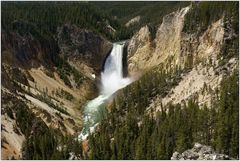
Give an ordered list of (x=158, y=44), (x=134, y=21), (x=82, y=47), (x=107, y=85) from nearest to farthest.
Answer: (x=158, y=44) → (x=107, y=85) → (x=82, y=47) → (x=134, y=21)

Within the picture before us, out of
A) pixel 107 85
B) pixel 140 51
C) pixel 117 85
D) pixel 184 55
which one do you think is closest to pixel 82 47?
pixel 107 85

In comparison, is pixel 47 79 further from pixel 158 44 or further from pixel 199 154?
pixel 199 154

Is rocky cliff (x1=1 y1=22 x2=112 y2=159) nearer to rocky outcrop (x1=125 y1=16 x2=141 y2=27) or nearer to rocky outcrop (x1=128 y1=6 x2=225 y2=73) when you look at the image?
rocky outcrop (x1=128 y1=6 x2=225 y2=73)

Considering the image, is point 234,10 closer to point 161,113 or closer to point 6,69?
point 161,113

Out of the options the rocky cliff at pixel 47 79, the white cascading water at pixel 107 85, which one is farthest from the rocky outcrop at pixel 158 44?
the rocky cliff at pixel 47 79

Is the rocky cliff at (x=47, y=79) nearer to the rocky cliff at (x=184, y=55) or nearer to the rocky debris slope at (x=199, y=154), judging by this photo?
the rocky cliff at (x=184, y=55)
